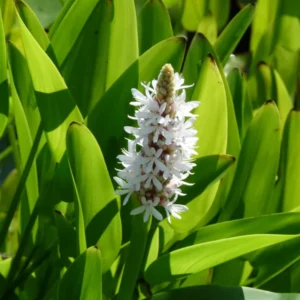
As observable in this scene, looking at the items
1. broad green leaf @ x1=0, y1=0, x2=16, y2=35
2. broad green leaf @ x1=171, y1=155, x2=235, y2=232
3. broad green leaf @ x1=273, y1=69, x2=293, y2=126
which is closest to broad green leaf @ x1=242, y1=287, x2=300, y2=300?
broad green leaf @ x1=171, y1=155, x2=235, y2=232

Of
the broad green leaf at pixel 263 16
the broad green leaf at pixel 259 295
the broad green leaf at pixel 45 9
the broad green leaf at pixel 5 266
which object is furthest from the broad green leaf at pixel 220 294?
the broad green leaf at pixel 45 9

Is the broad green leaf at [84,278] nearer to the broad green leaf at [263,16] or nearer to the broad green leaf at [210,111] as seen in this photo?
the broad green leaf at [210,111]

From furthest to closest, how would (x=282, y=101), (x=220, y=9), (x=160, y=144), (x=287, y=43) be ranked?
(x=220, y=9)
(x=287, y=43)
(x=282, y=101)
(x=160, y=144)

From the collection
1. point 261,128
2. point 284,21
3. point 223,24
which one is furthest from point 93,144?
point 223,24

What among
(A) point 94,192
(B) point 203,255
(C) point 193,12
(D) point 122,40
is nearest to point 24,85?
(D) point 122,40

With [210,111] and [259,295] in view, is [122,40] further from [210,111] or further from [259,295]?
[259,295]

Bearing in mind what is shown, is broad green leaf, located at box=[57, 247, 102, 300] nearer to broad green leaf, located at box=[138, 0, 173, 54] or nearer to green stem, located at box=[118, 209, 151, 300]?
green stem, located at box=[118, 209, 151, 300]
